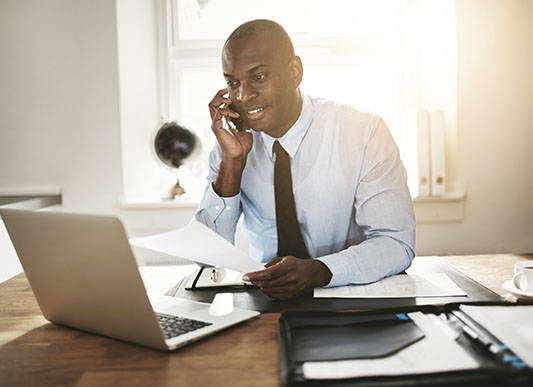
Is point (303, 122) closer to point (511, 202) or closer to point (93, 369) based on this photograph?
point (93, 369)

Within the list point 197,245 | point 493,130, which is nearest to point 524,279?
point 197,245

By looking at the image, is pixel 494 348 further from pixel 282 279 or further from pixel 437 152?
pixel 437 152

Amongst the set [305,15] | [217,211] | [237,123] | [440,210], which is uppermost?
[305,15]

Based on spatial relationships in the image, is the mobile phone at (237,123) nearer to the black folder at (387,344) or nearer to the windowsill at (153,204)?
the black folder at (387,344)

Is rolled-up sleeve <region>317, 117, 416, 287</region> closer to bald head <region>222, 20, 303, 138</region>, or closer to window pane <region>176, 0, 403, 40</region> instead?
bald head <region>222, 20, 303, 138</region>

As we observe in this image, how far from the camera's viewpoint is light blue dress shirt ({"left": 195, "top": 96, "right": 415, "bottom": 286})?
1.64 m

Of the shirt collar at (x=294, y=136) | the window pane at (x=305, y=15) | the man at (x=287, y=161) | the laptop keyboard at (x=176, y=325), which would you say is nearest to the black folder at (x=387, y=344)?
the laptop keyboard at (x=176, y=325)

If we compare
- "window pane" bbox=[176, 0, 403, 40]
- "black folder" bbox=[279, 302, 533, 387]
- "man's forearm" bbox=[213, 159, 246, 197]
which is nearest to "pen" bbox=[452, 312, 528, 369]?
"black folder" bbox=[279, 302, 533, 387]

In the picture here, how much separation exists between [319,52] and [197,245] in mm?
2143

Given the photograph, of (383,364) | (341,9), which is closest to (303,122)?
(383,364)

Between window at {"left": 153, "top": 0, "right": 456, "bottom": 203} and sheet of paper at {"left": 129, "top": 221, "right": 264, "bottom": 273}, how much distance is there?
73.1 inches

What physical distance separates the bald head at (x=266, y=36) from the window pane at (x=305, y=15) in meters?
Result: 1.38

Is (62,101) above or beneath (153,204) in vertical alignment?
above

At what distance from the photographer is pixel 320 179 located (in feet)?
5.64
